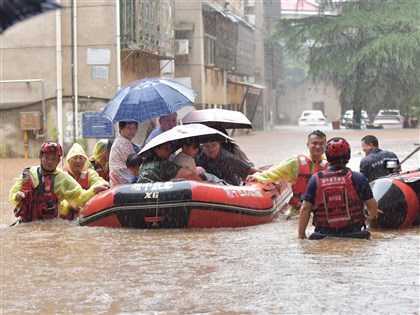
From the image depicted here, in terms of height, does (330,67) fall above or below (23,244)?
above

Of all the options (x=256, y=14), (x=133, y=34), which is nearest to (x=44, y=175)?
(x=133, y=34)

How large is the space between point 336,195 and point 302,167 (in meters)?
2.42

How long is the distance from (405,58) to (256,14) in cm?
1638

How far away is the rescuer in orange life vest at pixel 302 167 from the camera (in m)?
11.1

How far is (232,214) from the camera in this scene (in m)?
10.9

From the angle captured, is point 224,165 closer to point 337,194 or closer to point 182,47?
point 337,194

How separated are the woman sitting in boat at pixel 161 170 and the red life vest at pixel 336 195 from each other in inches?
97.6

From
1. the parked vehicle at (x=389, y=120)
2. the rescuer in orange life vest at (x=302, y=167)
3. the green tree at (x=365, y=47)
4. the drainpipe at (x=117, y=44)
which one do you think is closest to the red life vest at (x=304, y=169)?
the rescuer in orange life vest at (x=302, y=167)

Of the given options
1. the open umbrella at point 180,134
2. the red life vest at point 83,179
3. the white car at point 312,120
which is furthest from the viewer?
the white car at point 312,120

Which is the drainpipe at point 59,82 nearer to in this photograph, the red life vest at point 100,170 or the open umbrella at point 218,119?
the open umbrella at point 218,119

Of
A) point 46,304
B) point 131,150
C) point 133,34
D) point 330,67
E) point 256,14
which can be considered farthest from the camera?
A: point 256,14

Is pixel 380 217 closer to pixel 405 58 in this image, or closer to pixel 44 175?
pixel 44 175

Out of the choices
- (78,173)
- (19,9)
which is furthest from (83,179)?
(19,9)

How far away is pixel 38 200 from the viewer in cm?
1053
